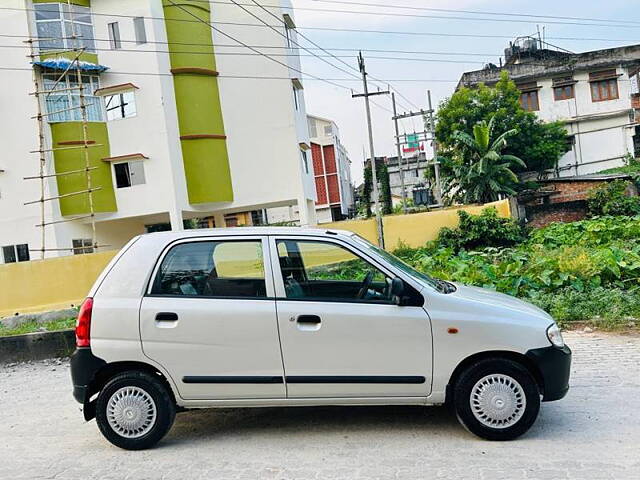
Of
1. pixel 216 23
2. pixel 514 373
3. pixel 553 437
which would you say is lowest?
pixel 553 437

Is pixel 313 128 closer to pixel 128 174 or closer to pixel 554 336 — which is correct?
pixel 128 174

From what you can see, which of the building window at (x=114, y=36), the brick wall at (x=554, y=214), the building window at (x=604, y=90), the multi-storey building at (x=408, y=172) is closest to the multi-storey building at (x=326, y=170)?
the multi-storey building at (x=408, y=172)

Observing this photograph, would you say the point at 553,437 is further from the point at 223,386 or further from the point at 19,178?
the point at 19,178

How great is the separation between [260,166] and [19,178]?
9.00m

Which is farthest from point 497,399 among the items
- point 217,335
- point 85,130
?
point 85,130

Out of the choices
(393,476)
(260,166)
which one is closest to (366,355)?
(393,476)

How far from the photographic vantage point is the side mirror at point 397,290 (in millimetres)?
4707

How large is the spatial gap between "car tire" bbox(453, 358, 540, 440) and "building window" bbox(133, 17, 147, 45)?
21.3m

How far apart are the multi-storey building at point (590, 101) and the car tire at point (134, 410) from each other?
37.7m

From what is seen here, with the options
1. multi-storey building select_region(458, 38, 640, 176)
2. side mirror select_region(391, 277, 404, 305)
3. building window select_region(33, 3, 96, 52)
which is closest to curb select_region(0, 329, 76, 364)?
side mirror select_region(391, 277, 404, 305)

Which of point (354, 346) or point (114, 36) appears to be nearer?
point (354, 346)

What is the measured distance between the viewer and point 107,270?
200 inches

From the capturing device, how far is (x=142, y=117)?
2245 cm

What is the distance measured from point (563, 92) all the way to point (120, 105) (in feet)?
95.3
